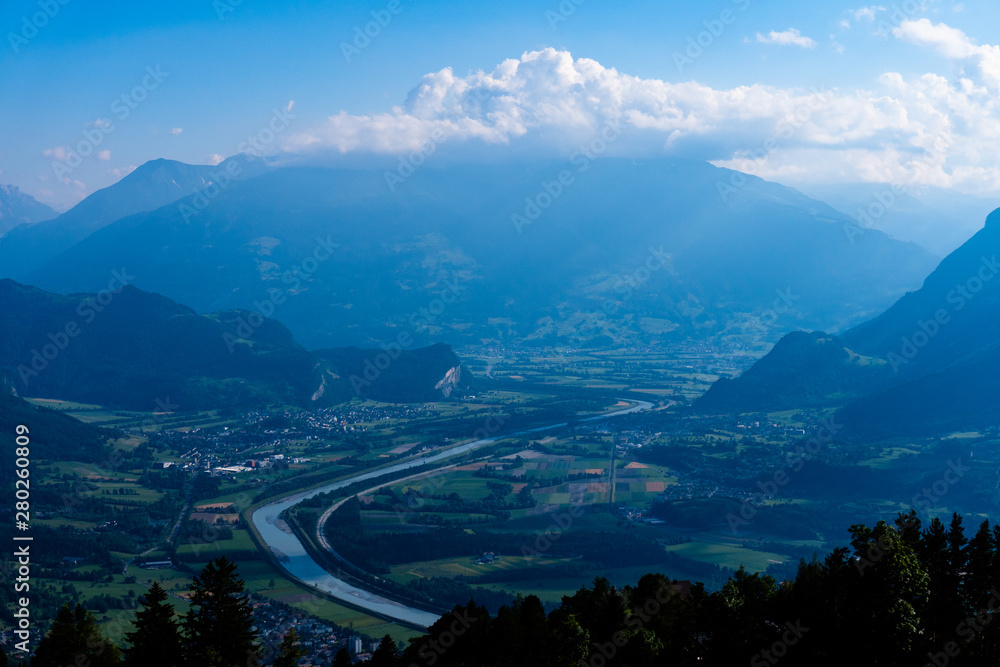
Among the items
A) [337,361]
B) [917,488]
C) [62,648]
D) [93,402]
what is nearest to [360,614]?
[62,648]

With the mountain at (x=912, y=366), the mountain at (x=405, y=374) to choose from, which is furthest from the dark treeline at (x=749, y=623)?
the mountain at (x=405, y=374)

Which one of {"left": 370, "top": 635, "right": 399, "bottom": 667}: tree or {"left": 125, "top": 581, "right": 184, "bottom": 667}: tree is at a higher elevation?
{"left": 125, "top": 581, "right": 184, "bottom": 667}: tree

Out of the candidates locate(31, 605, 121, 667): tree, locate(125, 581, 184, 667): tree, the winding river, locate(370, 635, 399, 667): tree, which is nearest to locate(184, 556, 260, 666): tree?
locate(125, 581, 184, 667): tree

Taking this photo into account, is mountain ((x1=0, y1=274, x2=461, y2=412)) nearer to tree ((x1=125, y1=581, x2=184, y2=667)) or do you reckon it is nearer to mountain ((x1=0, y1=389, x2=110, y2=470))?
mountain ((x1=0, y1=389, x2=110, y2=470))

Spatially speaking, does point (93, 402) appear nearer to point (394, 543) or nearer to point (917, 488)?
point (394, 543)

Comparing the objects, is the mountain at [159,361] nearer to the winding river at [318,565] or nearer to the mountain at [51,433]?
the mountain at [51,433]

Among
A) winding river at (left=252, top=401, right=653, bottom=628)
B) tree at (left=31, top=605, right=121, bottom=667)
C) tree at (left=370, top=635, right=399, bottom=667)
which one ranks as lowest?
winding river at (left=252, top=401, right=653, bottom=628)

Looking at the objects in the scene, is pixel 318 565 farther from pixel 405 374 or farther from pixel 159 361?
pixel 159 361
